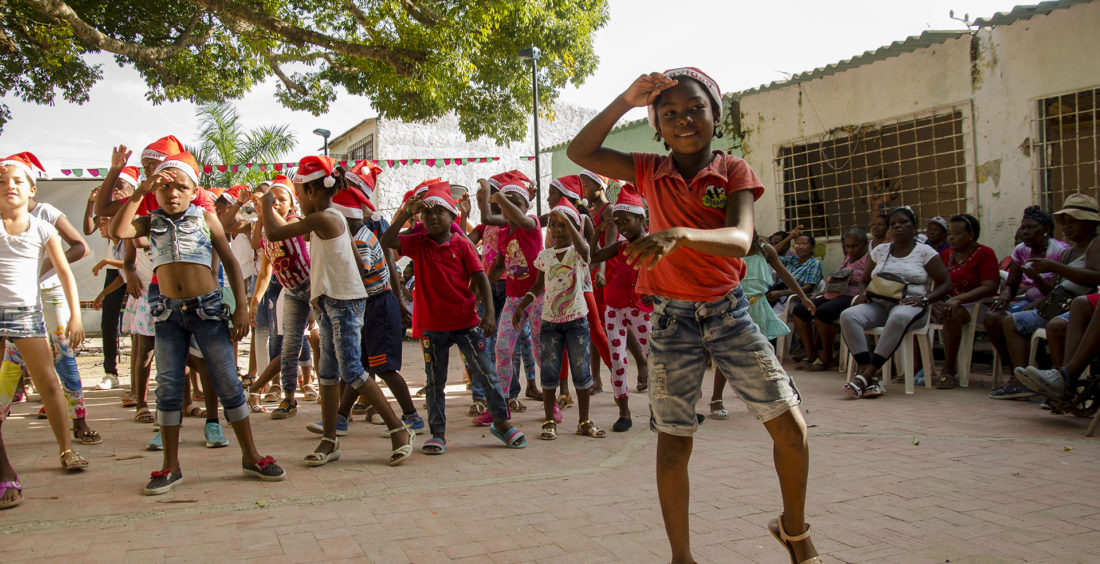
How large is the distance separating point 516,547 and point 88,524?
2.05 metres

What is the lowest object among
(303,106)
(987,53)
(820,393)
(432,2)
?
(820,393)

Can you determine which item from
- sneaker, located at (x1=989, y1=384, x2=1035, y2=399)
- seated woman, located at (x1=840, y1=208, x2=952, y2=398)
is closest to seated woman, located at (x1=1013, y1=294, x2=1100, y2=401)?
sneaker, located at (x1=989, y1=384, x2=1035, y2=399)

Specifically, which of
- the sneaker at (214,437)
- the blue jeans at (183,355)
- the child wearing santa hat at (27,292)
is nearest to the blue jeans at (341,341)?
the blue jeans at (183,355)

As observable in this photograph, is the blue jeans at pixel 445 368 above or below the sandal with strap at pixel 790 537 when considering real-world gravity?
above

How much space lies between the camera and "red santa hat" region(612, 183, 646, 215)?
5.30 m

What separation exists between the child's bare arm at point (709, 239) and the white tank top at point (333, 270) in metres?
2.87

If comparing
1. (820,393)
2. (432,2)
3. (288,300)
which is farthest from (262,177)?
(820,393)

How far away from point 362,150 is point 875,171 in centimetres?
1902

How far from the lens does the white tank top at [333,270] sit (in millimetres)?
4781

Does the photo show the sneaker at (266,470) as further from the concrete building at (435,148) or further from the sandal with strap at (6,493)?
the concrete building at (435,148)

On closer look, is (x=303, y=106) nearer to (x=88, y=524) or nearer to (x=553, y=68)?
(x=553, y=68)

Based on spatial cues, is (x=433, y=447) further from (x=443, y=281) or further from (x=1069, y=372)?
(x=1069, y=372)

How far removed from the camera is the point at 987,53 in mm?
9055

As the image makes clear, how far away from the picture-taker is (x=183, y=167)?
439 centimetres
